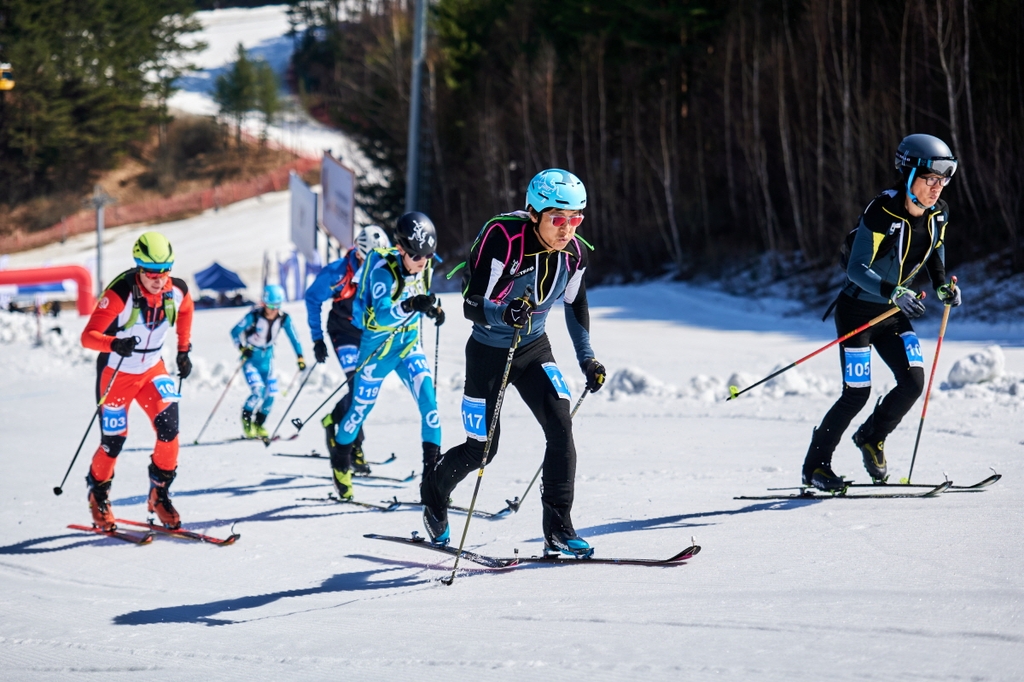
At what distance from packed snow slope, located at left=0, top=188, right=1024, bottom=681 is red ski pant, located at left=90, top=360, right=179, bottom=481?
0.57 meters

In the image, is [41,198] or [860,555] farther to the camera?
[41,198]

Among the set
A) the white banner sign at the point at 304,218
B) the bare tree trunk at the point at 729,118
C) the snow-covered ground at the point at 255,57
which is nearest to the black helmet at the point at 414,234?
the white banner sign at the point at 304,218

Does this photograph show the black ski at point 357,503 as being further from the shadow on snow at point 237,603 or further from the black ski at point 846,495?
the black ski at point 846,495

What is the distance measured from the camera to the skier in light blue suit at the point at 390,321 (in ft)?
24.5

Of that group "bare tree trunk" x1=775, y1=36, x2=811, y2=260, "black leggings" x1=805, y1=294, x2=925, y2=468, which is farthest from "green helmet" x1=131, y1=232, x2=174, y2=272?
"bare tree trunk" x1=775, y1=36, x2=811, y2=260

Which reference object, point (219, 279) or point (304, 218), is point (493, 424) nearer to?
point (304, 218)

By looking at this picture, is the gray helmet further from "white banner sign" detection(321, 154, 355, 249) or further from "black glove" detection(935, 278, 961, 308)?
"white banner sign" detection(321, 154, 355, 249)

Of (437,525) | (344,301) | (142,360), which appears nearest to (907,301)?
(437,525)

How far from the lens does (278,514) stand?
A: 24.5 ft

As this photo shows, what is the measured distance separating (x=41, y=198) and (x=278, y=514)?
61.5 m

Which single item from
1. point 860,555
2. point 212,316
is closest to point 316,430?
point 860,555

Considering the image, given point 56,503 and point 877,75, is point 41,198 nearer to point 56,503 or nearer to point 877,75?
point 877,75

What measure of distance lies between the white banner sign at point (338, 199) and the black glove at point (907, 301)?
17.7 meters

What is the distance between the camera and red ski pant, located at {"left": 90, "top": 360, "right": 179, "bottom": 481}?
695 centimetres
